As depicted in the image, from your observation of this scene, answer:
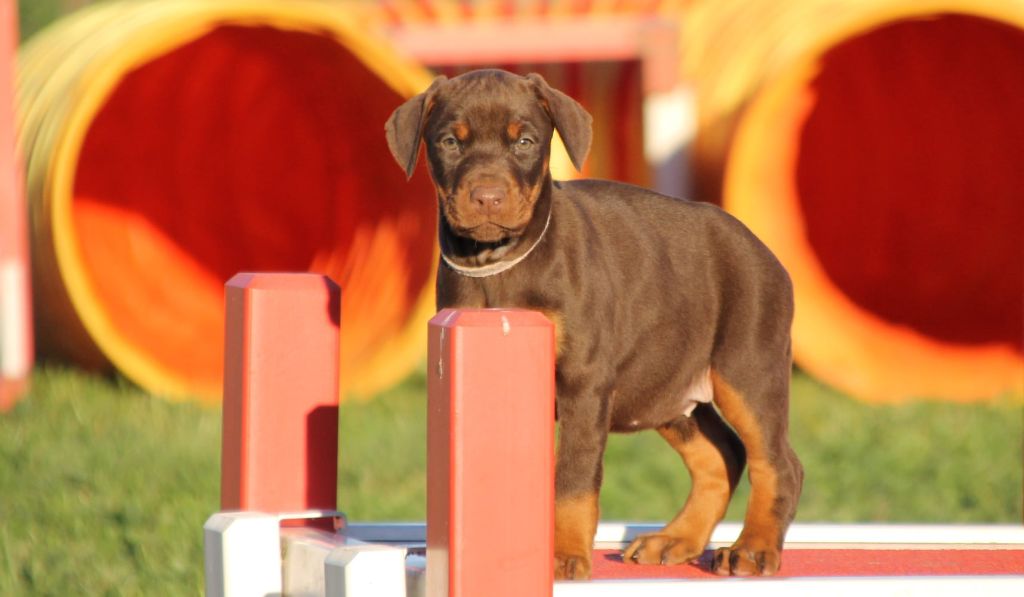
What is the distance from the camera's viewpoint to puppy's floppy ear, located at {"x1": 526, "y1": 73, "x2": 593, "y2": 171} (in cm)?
337

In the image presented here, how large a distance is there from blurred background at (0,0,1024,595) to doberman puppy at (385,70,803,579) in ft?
10.7

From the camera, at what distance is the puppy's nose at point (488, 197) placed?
3.17 m

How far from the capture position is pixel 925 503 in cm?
683

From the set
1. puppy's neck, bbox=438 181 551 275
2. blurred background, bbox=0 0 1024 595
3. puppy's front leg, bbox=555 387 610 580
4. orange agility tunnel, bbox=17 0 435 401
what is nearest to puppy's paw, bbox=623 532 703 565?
puppy's front leg, bbox=555 387 610 580

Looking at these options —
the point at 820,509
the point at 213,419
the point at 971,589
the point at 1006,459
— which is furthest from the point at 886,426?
the point at 971,589

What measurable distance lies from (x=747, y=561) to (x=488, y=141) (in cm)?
99

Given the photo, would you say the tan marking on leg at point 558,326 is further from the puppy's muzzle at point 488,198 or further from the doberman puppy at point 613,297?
the puppy's muzzle at point 488,198

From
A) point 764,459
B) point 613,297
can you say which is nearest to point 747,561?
point 764,459

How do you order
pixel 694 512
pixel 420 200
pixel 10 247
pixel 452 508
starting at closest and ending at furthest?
pixel 452 508, pixel 694 512, pixel 10 247, pixel 420 200

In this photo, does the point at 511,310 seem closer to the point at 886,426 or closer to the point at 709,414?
the point at 709,414

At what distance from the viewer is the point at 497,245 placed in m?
3.29

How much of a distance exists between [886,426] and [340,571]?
5447 millimetres

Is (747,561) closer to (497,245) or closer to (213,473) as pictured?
(497,245)

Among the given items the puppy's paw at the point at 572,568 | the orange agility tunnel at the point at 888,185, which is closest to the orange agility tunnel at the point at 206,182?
the orange agility tunnel at the point at 888,185
